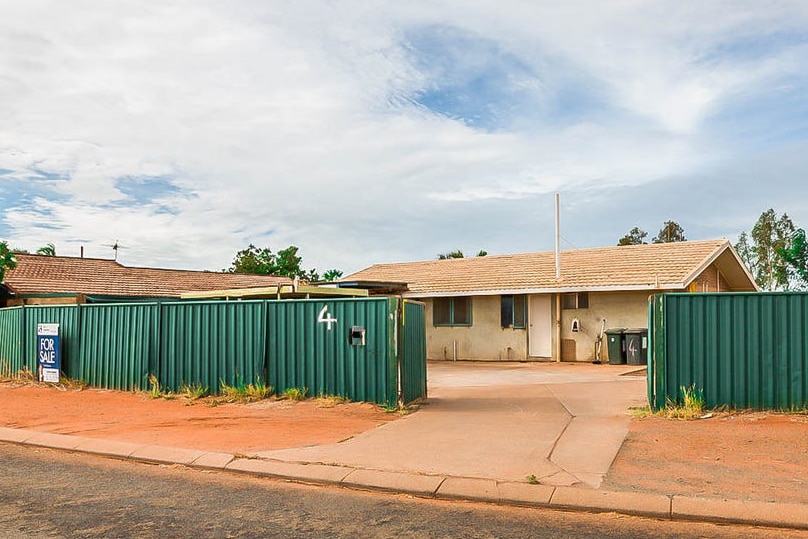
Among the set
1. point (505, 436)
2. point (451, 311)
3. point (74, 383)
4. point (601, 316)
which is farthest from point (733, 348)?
point (451, 311)

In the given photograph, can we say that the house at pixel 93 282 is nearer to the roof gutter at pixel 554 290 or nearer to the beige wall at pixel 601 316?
the roof gutter at pixel 554 290

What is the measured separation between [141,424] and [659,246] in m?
19.8

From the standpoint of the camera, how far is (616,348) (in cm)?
2223

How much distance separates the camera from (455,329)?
26.2 m

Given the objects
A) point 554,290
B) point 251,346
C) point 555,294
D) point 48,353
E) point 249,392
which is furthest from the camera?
point 555,294

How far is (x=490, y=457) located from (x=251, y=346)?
673 centimetres

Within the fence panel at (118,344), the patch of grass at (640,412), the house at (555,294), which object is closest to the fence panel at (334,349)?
the fence panel at (118,344)

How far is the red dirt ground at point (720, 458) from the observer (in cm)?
718

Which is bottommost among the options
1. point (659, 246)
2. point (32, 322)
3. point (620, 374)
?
point (620, 374)

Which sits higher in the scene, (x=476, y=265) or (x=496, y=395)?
(x=476, y=265)

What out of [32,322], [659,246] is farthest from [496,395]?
[659,246]

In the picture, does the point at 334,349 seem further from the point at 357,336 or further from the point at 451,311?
the point at 451,311

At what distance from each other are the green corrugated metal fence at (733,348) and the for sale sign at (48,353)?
1292 centimetres

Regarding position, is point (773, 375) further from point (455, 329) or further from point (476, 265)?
point (476, 265)
